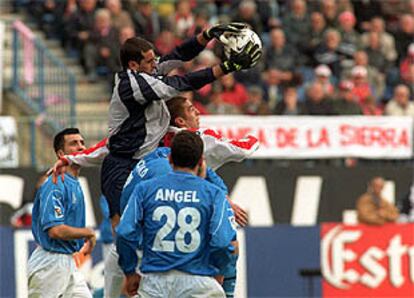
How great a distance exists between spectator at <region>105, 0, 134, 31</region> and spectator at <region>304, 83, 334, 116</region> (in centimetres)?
315

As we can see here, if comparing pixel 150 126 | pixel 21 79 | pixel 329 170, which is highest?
pixel 21 79

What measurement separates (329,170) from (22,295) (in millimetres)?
4697

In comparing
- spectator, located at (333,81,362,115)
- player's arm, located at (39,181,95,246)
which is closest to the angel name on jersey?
player's arm, located at (39,181,95,246)

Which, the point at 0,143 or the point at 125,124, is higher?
the point at 0,143

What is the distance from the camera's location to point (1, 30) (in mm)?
19359

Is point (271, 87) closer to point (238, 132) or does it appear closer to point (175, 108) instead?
point (238, 132)

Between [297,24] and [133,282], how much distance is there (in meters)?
12.5

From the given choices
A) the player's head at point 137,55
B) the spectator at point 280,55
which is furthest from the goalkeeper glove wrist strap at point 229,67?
the spectator at point 280,55

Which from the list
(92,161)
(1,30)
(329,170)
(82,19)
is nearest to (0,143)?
(1,30)

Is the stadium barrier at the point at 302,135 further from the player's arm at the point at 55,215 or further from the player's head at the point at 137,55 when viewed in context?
the player's head at the point at 137,55

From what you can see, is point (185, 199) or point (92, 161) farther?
point (92, 161)

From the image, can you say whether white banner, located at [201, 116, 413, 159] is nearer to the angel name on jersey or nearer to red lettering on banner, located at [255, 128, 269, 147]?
red lettering on banner, located at [255, 128, 269, 147]

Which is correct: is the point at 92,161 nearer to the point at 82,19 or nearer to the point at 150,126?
the point at 150,126

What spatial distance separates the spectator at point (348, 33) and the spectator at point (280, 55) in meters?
1.09
